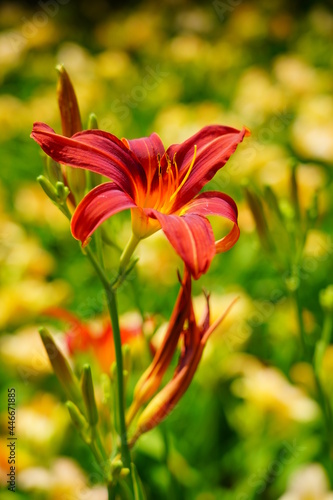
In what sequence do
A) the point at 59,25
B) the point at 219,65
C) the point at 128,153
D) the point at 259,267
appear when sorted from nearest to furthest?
1. the point at 128,153
2. the point at 259,267
3. the point at 219,65
4. the point at 59,25

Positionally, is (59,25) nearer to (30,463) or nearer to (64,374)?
(30,463)

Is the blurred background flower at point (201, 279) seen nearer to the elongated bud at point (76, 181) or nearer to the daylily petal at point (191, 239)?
the elongated bud at point (76, 181)

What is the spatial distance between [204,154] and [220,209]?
0.09 m

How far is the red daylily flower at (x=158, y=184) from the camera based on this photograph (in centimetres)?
59

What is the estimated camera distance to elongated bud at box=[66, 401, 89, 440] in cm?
73

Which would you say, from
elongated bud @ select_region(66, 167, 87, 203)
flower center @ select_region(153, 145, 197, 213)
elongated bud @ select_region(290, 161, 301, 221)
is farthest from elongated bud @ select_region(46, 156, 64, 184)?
elongated bud @ select_region(290, 161, 301, 221)

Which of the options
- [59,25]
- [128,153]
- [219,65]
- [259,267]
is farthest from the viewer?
[59,25]

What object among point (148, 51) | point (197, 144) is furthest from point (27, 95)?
point (197, 144)

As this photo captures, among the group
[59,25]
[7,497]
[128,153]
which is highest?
[59,25]

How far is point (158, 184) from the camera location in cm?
72

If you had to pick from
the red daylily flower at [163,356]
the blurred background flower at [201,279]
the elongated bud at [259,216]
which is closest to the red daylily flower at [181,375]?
the red daylily flower at [163,356]

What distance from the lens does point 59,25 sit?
134 inches

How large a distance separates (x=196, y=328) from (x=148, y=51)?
7.31 ft

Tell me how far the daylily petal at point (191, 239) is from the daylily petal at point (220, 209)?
0.03 meters
